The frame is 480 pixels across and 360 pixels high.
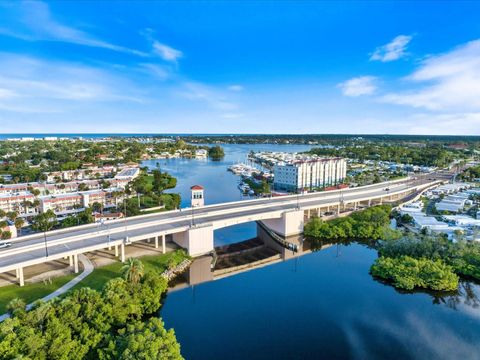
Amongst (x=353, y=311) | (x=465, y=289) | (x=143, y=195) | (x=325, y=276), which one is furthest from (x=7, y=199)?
(x=465, y=289)

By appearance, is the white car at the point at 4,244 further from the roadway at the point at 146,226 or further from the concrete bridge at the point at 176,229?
the concrete bridge at the point at 176,229

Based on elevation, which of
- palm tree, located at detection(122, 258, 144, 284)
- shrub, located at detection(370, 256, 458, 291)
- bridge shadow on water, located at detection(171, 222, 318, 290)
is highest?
palm tree, located at detection(122, 258, 144, 284)

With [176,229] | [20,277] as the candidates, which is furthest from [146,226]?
[20,277]

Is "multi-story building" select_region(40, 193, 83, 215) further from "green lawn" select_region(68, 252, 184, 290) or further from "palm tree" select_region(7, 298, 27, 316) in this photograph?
"palm tree" select_region(7, 298, 27, 316)

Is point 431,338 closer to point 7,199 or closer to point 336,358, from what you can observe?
point 336,358

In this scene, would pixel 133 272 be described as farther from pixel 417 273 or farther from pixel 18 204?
pixel 18 204

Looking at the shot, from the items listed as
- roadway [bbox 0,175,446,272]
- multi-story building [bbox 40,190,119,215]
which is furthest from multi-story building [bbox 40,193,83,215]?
roadway [bbox 0,175,446,272]

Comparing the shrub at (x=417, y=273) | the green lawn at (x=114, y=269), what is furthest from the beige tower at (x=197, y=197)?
the shrub at (x=417, y=273)
